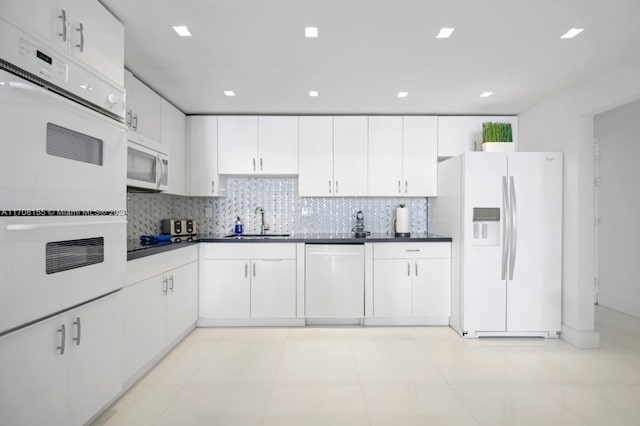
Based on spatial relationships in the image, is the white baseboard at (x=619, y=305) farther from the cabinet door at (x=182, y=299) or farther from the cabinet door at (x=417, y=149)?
the cabinet door at (x=182, y=299)

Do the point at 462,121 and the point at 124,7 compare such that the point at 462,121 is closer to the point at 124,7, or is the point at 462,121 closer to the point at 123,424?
the point at 124,7

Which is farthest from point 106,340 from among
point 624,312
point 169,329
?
point 624,312

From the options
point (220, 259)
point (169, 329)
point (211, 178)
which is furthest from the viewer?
point (211, 178)

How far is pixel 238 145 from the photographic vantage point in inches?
164

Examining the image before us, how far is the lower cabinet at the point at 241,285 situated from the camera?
382cm

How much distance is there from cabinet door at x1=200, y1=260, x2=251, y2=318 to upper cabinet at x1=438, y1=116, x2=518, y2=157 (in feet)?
8.64

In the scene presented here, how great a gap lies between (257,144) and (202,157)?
2.18ft

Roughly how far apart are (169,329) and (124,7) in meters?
2.41

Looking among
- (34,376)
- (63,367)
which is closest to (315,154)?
(63,367)

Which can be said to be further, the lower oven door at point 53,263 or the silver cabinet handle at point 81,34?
the silver cabinet handle at point 81,34

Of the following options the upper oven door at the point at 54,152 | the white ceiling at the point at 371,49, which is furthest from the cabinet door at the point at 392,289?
the upper oven door at the point at 54,152

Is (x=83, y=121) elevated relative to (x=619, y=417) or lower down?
elevated

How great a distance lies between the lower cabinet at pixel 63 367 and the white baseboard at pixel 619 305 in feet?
17.9

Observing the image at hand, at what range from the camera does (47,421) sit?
156 cm
